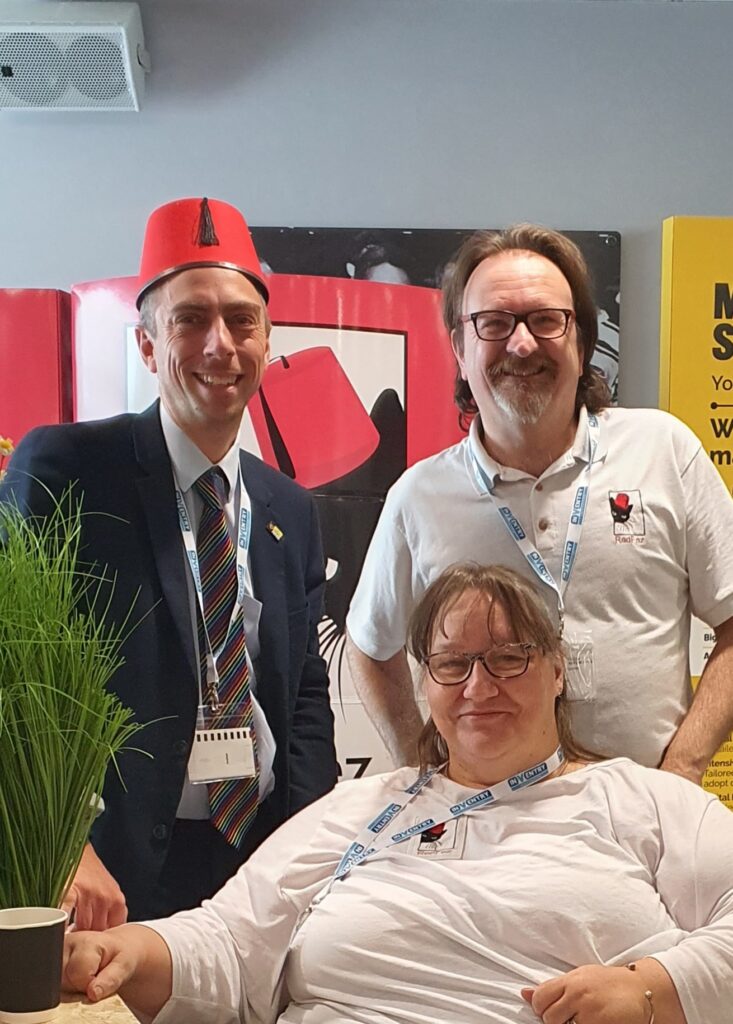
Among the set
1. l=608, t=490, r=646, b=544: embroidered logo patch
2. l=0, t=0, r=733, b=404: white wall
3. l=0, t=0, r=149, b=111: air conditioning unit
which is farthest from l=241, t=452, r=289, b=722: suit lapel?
l=0, t=0, r=149, b=111: air conditioning unit

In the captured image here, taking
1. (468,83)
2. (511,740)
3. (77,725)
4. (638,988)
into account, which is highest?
(468,83)

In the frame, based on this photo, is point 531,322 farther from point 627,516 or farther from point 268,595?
point 268,595

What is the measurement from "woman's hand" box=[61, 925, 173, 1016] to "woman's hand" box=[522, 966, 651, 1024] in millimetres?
603

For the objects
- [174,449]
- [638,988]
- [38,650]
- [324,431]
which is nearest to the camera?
[38,650]

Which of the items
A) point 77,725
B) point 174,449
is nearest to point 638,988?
point 77,725

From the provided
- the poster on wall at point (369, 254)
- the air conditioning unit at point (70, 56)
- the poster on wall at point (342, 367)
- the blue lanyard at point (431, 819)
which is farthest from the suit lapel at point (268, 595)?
the air conditioning unit at point (70, 56)

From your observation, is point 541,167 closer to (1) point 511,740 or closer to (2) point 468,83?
(2) point 468,83

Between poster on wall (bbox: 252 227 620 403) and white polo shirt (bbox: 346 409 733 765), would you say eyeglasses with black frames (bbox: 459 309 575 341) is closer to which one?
white polo shirt (bbox: 346 409 733 765)

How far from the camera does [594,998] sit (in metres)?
1.72

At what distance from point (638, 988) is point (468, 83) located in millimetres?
3545

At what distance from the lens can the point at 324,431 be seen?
4.31 metres

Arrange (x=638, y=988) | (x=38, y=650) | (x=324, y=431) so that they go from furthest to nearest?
(x=324, y=431), (x=638, y=988), (x=38, y=650)

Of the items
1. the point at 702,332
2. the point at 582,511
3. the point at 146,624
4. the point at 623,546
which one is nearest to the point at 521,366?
the point at 582,511

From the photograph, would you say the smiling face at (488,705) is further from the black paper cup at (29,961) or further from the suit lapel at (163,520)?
the black paper cup at (29,961)
